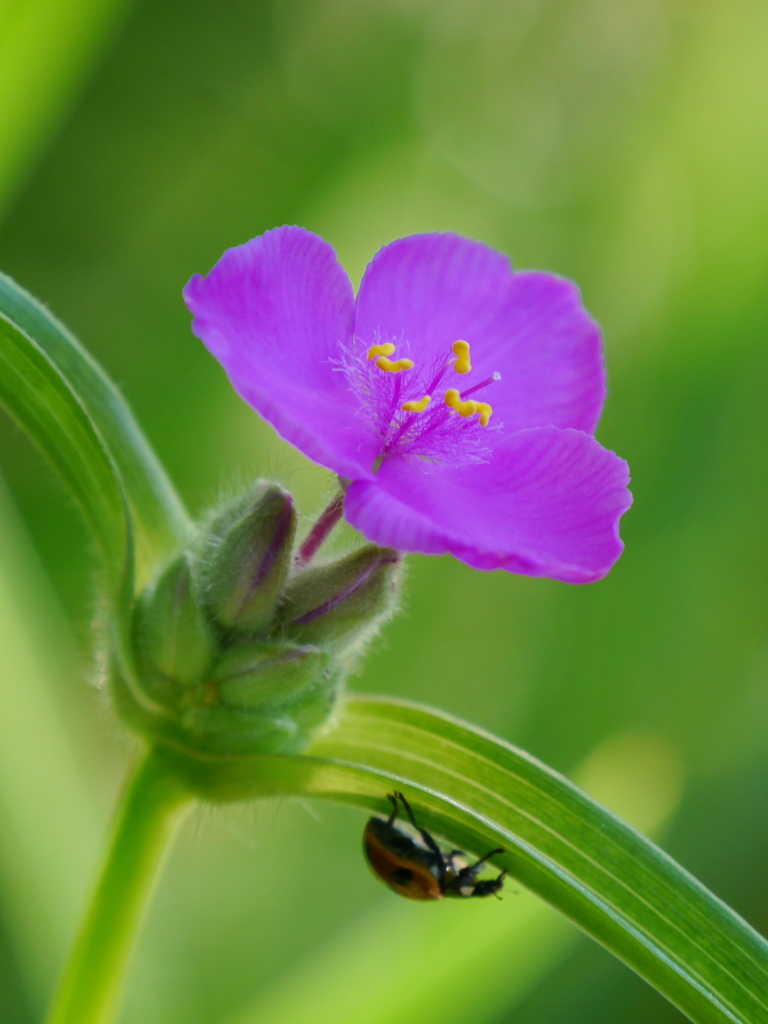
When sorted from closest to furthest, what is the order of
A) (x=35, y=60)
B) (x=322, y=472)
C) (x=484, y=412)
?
(x=484, y=412)
(x=35, y=60)
(x=322, y=472)

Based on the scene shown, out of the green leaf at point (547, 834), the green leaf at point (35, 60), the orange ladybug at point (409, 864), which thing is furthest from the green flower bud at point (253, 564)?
the green leaf at point (35, 60)

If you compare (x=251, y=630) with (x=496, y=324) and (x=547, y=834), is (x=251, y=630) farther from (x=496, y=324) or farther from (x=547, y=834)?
(x=496, y=324)

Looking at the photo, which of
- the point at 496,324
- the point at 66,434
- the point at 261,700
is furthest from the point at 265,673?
the point at 496,324

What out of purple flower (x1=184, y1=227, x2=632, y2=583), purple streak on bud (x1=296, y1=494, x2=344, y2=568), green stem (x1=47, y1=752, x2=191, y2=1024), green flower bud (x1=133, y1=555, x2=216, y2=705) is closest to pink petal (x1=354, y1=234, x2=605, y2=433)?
purple flower (x1=184, y1=227, x2=632, y2=583)

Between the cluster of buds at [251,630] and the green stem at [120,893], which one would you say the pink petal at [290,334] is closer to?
the cluster of buds at [251,630]

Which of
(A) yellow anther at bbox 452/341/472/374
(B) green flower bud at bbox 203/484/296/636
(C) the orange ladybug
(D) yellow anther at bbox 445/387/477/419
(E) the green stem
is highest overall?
(A) yellow anther at bbox 452/341/472/374

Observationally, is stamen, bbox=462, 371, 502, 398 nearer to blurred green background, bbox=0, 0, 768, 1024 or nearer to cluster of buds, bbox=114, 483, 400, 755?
cluster of buds, bbox=114, 483, 400, 755
